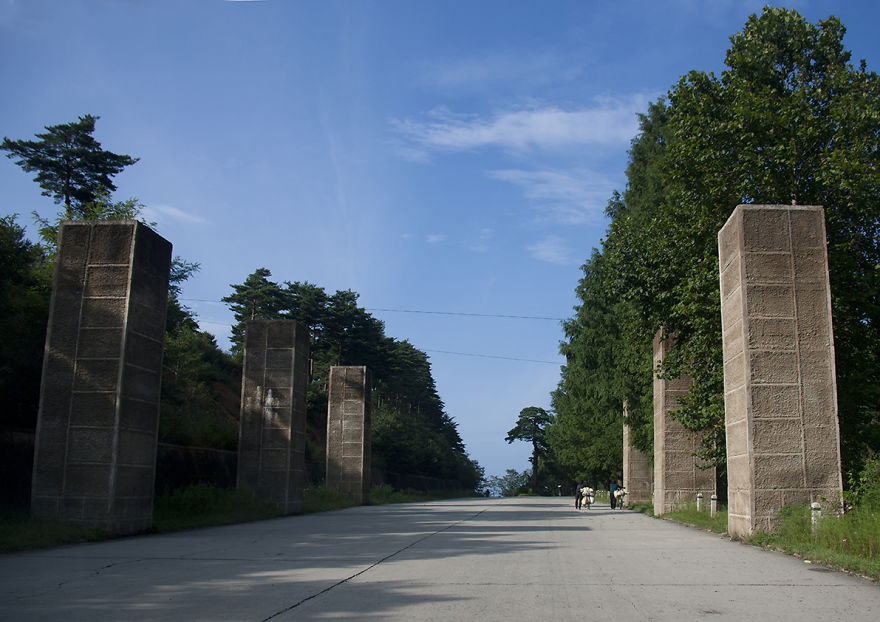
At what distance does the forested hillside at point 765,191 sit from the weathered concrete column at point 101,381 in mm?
12219

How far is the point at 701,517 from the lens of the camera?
60.9 ft

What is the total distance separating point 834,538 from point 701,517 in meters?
8.73

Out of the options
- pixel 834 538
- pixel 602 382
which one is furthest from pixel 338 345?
pixel 834 538

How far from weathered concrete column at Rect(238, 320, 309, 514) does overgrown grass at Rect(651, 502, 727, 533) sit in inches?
465

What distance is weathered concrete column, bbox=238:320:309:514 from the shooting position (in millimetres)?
23516

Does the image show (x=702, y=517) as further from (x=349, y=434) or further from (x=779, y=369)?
(x=349, y=434)

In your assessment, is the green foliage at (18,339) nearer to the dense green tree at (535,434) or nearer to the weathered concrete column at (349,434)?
the weathered concrete column at (349,434)

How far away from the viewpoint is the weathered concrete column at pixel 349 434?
35312mm

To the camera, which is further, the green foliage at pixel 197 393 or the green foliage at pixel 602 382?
the green foliage at pixel 602 382

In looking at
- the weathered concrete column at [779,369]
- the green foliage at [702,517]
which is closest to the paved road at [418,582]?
the weathered concrete column at [779,369]

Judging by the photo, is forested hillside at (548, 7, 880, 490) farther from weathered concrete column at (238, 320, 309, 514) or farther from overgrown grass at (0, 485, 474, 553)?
overgrown grass at (0, 485, 474, 553)

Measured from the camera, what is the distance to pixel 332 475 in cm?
3544

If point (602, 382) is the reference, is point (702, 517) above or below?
below

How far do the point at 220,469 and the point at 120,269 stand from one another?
13.4 metres
